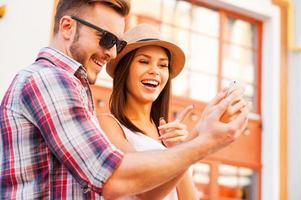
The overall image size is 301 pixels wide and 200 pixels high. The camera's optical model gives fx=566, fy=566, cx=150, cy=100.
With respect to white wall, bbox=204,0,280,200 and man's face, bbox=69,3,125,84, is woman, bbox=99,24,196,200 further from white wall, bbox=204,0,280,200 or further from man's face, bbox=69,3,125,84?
white wall, bbox=204,0,280,200

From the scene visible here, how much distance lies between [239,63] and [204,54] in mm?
672

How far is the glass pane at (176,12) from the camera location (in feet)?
24.7

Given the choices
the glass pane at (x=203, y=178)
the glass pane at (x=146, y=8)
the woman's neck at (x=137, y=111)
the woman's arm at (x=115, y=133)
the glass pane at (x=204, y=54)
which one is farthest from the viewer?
the glass pane at (x=204, y=54)

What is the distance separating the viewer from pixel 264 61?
27.7 ft

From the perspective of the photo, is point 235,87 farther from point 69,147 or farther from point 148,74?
point 148,74

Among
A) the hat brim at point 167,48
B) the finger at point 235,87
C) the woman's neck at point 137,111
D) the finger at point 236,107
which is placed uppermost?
the hat brim at point 167,48

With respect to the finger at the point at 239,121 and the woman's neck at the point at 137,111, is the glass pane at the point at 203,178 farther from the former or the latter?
the finger at the point at 239,121

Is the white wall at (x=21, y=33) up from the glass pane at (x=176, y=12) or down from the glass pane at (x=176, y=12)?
down

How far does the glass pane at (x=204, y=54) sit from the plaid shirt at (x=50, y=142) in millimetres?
6533

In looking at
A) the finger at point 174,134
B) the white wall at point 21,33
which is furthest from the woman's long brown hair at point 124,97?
the white wall at point 21,33

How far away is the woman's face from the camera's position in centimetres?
200

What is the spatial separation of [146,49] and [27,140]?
92cm

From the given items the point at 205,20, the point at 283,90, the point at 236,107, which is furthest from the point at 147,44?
the point at 283,90

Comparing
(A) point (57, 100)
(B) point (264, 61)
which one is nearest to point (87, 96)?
(A) point (57, 100)
